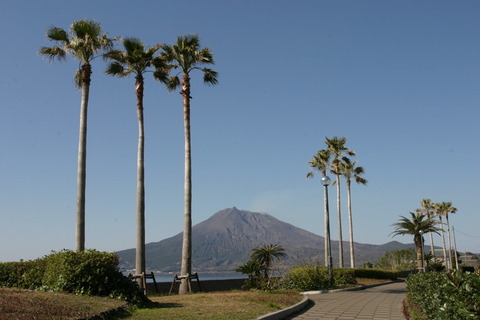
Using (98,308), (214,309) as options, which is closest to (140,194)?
(214,309)

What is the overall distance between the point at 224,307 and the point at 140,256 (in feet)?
36.9

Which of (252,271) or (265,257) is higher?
(265,257)

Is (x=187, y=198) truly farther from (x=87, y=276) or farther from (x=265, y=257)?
(x=87, y=276)

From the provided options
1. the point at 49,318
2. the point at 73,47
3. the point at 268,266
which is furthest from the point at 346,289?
the point at 49,318

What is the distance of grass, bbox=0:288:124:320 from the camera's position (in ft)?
30.1

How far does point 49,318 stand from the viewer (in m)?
9.02

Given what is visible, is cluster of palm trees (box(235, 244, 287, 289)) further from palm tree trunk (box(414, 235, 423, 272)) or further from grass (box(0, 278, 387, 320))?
palm tree trunk (box(414, 235, 423, 272))

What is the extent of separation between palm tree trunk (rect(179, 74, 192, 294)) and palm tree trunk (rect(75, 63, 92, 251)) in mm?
5629

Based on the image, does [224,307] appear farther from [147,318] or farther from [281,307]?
[147,318]

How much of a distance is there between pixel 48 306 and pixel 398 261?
7150cm

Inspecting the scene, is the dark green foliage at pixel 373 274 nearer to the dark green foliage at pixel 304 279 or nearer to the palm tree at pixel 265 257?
the dark green foliage at pixel 304 279

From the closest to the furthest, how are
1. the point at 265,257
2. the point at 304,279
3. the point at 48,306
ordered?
the point at 48,306, the point at 265,257, the point at 304,279

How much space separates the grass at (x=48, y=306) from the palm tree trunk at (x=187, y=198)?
11.6 m

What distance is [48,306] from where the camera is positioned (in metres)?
10.2
